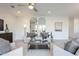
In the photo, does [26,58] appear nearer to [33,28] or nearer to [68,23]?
[33,28]

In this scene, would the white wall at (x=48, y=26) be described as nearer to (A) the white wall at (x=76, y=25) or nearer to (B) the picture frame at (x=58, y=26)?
(B) the picture frame at (x=58, y=26)

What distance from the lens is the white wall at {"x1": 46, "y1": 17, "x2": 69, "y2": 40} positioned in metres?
9.45

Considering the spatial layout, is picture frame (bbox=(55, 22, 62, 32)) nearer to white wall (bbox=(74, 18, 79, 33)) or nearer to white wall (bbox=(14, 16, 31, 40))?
white wall (bbox=(74, 18, 79, 33))

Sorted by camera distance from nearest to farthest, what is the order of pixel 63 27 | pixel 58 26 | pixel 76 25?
Result: pixel 58 26
pixel 63 27
pixel 76 25

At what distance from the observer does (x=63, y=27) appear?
979cm

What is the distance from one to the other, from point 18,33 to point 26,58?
27.5 ft

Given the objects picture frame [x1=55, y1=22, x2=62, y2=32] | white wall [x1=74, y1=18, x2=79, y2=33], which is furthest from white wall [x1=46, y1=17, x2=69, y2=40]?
white wall [x1=74, y1=18, x2=79, y2=33]

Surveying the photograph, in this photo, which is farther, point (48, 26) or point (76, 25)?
point (76, 25)

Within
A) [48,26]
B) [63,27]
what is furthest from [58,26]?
[48,26]

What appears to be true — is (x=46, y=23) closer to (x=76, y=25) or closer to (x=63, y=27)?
(x=63, y=27)

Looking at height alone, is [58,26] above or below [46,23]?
below

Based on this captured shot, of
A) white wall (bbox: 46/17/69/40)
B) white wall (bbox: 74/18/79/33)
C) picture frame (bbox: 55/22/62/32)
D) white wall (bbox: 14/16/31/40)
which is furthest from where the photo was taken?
white wall (bbox: 74/18/79/33)

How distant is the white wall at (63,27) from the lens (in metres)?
9.45

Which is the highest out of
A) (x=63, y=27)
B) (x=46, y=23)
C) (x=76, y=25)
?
(x=46, y=23)
